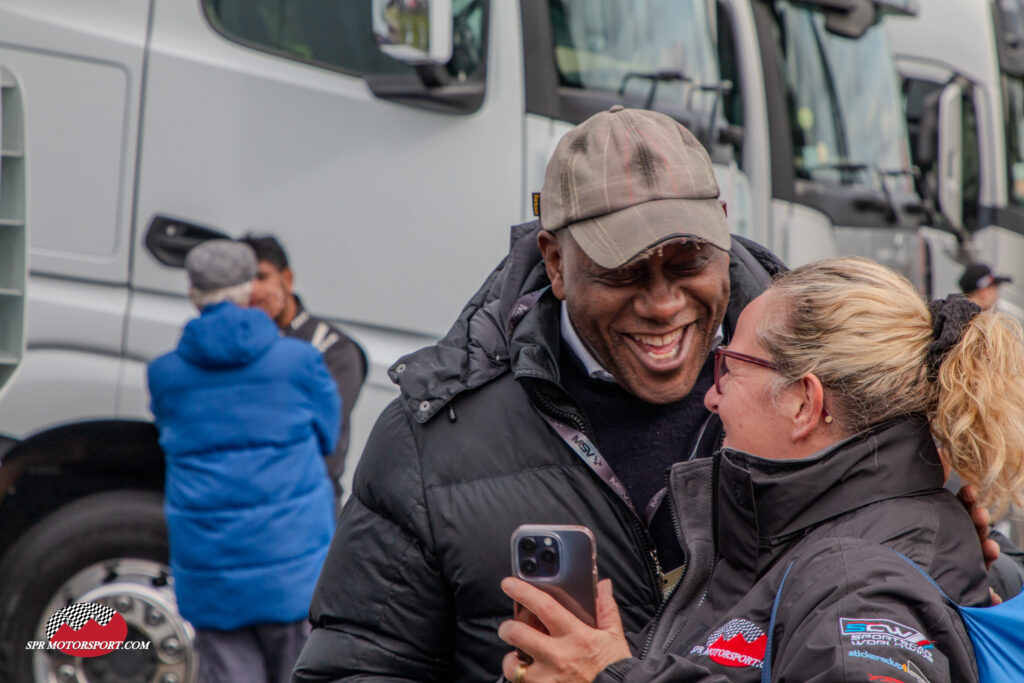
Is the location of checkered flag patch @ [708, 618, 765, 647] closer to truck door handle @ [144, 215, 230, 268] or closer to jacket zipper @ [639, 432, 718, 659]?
jacket zipper @ [639, 432, 718, 659]

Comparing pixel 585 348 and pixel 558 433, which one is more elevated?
pixel 585 348

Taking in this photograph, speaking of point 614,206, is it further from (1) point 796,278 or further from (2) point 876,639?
(2) point 876,639

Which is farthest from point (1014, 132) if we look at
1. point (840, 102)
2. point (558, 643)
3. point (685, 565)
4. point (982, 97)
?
point (558, 643)

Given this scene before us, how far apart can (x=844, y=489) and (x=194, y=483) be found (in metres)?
2.73

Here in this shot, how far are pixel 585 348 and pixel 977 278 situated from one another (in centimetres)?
582

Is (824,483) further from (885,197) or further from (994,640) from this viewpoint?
(885,197)

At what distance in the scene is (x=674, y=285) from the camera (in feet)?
6.64

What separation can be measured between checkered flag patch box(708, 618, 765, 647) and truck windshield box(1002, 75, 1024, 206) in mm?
7758

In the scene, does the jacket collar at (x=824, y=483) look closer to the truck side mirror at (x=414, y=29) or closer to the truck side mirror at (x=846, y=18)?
the truck side mirror at (x=414, y=29)

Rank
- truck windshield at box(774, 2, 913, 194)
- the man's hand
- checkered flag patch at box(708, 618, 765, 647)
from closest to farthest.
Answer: checkered flag patch at box(708, 618, 765, 647) → the man's hand → truck windshield at box(774, 2, 913, 194)

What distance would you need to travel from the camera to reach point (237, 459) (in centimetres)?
391

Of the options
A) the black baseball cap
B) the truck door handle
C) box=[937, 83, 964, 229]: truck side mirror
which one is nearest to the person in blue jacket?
the truck door handle

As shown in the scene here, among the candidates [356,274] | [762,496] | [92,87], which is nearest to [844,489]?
[762,496]

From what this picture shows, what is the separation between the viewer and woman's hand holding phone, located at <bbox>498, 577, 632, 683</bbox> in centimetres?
157
